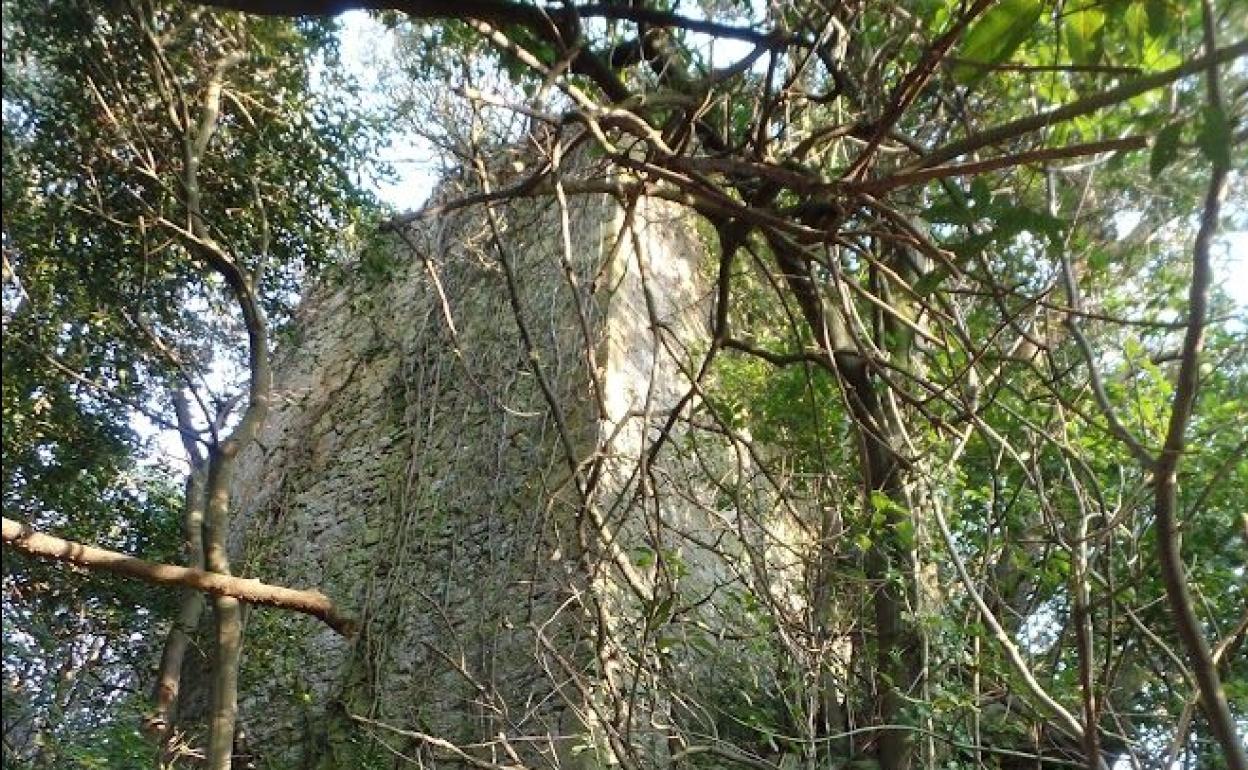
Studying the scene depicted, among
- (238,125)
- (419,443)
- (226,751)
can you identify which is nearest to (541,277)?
(419,443)

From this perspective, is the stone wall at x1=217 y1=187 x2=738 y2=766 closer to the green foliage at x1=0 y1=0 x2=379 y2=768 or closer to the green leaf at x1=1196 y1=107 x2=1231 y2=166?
the green foliage at x1=0 y1=0 x2=379 y2=768

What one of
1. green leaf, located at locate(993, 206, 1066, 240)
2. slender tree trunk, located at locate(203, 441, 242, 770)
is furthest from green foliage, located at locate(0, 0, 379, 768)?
green leaf, located at locate(993, 206, 1066, 240)

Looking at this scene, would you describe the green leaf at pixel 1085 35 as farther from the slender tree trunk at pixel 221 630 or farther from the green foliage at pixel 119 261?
the slender tree trunk at pixel 221 630

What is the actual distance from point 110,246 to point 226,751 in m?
1.41

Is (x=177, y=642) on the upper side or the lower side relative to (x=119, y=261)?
lower

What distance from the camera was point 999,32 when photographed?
2012mm

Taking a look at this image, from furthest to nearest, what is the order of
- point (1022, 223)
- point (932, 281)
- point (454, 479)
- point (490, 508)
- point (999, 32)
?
1. point (454, 479)
2. point (490, 508)
3. point (932, 281)
4. point (999, 32)
5. point (1022, 223)

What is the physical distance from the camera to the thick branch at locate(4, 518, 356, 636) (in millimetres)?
2295

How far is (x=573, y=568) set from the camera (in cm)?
412

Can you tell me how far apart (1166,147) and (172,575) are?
2437 mm

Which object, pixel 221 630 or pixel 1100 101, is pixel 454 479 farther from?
pixel 1100 101

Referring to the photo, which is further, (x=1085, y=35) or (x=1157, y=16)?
(x=1085, y=35)

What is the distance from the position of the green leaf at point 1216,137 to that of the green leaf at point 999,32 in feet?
1.74

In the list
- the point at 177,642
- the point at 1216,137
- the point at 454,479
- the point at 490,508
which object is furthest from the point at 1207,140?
the point at 454,479
